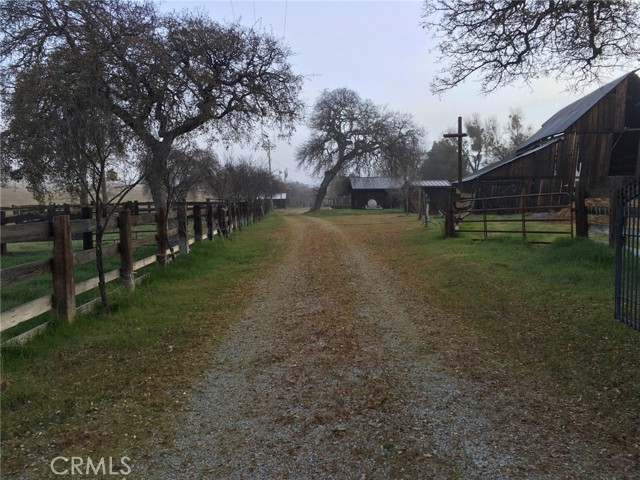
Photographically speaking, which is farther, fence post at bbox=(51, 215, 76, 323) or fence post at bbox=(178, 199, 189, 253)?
fence post at bbox=(178, 199, 189, 253)

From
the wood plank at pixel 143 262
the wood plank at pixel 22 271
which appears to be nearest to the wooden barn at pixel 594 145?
the wood plank at pixel 143 262

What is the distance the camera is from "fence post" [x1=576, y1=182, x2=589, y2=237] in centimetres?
1026

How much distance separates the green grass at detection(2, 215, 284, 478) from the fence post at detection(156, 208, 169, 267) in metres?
1.82

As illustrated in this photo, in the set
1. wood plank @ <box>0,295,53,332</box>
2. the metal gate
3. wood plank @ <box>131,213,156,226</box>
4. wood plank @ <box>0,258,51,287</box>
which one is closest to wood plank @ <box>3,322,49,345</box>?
wood plank @ <box>0,295,53,332</box>

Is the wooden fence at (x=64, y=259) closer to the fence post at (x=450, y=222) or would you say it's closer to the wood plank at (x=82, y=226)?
the wood plank at (x=82, y=226)

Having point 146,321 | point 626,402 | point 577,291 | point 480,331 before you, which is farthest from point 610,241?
point 146,321

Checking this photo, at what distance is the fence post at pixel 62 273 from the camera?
18.0ft

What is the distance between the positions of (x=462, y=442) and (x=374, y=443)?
608mm

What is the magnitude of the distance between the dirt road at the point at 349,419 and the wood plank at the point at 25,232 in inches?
101

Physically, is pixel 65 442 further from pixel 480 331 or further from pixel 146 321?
pixel 480 331

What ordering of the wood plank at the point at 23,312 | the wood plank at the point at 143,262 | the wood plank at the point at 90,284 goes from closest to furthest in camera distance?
the wood plank at the point at 23,312
the wood plank at the point at 90,284
the wood plank at the point at 143,262

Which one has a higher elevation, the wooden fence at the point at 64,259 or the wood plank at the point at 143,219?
the wood plank at the point at 143,219

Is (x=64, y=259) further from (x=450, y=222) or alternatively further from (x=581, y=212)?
(x=450, y=222)

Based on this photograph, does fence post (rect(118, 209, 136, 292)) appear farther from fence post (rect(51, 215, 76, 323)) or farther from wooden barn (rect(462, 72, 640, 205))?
wooden barn (rect(462, 72, 640, 205))
